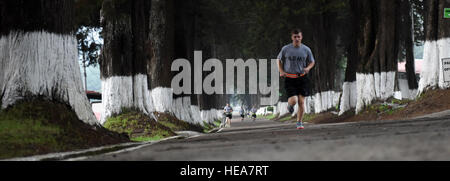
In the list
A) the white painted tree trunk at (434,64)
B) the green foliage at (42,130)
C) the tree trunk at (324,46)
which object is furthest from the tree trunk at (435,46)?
the tree trunk at (324,46)

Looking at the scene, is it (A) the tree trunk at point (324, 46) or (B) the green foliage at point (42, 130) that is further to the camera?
(A) the tree trunk at point (324, 46)

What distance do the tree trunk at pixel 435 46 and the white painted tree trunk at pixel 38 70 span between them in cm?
1180

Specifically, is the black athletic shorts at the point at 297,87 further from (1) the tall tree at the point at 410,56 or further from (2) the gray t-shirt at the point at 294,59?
(1) the tall tree at the point at 410,56

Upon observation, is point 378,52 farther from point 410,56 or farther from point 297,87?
point 410,56

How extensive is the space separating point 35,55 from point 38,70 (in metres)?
0.26

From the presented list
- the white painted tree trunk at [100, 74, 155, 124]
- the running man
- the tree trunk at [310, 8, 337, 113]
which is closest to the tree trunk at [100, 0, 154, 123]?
the white painted tree trunk at [100, 74, 155, 124]

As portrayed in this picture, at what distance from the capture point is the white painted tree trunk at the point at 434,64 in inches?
665

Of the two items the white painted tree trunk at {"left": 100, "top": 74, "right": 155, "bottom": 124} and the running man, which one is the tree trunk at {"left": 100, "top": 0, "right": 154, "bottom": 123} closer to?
the white painted tree trunk at {"left": 100, "top": 74, "right": 155, "bottom": 124}

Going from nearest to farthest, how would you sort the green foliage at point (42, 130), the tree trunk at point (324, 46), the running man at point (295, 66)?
the green foliage at point (42, 130) → the running man at point (295, 66) → the tree trunk at point (324, 46)

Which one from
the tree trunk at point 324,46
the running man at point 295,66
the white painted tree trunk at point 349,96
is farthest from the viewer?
the tree trunk at point 324,46

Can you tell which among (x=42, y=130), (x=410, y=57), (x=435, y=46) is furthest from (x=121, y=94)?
(x=410, y=57)

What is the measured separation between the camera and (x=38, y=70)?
357 inches

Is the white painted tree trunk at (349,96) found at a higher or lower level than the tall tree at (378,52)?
lower
